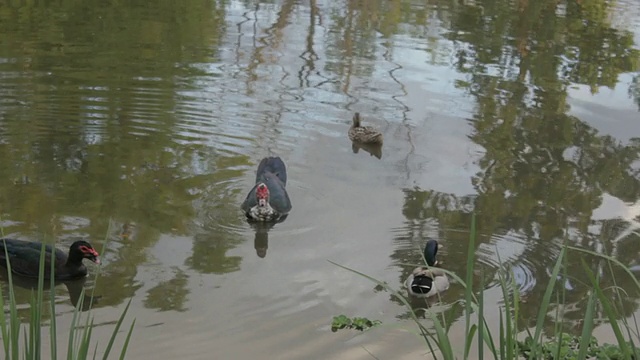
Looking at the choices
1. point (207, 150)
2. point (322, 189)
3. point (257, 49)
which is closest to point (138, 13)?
point (257, 49)

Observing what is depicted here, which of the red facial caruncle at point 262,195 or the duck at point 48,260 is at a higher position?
the red facial caruncle at point 262,195

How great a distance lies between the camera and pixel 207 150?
1092 centimetres

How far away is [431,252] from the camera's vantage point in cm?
809

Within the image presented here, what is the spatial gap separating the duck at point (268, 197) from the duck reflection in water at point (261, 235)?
40 millimetres

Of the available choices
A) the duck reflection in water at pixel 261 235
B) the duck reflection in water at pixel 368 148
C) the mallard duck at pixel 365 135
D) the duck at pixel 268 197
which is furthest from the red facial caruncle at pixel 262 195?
the mallard duck at pixel 365 135

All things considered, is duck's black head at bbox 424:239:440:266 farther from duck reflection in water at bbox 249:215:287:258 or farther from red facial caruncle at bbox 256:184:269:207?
red facial caruncle at bbox 256:184:269:207

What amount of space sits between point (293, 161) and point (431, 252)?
10.4ft

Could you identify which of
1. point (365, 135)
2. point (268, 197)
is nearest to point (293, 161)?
point (365, 135)

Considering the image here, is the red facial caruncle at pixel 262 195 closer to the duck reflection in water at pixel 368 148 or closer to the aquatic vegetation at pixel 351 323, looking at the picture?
the aquatic vegetation at pixel 351 323

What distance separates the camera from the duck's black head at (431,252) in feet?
26.4

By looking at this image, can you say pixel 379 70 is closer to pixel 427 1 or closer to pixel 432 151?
pixel 432 151

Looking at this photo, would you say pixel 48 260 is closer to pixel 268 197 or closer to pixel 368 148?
pixel 268 197

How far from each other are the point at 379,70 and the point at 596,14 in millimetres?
10277

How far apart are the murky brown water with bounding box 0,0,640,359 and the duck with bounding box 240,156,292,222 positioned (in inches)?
6.2
